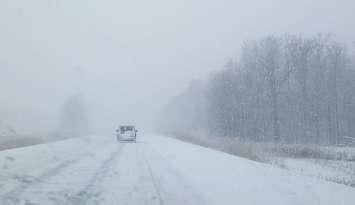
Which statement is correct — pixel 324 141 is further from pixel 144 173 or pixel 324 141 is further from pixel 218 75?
pixel 144 173

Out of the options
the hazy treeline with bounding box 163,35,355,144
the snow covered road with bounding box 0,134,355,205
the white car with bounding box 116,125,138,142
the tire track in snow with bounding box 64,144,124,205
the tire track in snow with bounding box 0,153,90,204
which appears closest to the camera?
the tire track in snow with bounding box 64,144,124,205

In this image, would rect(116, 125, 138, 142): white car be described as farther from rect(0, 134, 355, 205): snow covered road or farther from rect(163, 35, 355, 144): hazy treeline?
rect(0, 134, 355, 205): snow covered road

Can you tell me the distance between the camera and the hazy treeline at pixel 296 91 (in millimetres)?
66750

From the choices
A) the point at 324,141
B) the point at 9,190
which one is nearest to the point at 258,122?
the point at 324,141

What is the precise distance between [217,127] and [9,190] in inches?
2871

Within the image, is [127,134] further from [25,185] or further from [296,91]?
[25,185]

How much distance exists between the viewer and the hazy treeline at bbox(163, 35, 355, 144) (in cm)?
6675

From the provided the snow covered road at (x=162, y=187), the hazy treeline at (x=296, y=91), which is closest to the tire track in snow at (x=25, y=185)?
the snow covered road at (x=162, y=187)

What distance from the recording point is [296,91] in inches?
2756

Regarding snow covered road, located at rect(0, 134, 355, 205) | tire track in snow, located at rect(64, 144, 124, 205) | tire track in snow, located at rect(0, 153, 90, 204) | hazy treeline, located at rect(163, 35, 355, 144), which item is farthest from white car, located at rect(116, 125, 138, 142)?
tire track in snow, located at rect(64, 144, 124, 205)

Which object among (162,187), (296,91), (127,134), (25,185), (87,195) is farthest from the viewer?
(296,91)

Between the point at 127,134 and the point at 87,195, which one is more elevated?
the point at 87,195

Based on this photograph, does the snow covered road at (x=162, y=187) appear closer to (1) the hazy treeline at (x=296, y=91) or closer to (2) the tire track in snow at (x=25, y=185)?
(2) the tire track in snow at (x=25, y=185)

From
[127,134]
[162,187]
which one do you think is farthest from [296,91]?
[162,187]
